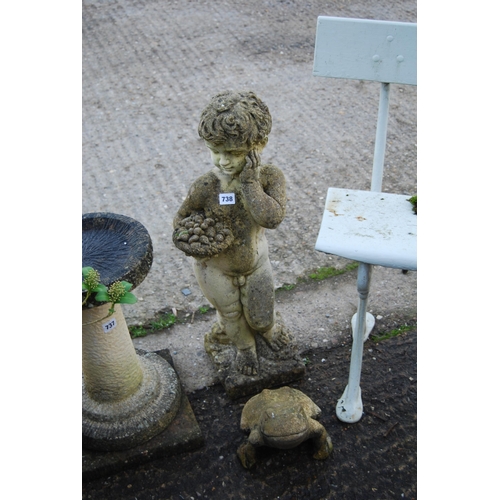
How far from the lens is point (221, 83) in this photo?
6582mm

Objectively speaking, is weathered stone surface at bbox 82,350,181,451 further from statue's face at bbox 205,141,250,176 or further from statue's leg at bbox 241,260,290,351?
statue's face at bbox 205,141,250,176

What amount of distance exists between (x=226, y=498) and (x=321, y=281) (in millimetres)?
1810

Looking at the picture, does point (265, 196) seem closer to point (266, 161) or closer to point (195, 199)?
point (195, 199)

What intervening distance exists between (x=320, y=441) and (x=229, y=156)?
1.46m

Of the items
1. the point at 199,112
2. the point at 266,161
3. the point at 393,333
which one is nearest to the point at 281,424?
the point at 393,333

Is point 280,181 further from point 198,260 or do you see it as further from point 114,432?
point 114,432

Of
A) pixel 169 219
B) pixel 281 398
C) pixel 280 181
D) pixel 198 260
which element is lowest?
pixel 169 219

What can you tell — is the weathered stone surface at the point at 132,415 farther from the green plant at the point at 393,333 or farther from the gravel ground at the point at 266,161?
the green plant at the point at 393,333

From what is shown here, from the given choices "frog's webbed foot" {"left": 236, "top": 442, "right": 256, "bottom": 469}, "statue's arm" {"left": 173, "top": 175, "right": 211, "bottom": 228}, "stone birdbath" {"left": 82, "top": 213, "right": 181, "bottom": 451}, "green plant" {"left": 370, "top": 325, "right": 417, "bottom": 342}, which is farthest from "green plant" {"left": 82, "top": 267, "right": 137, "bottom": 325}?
"green plant" {"left": 370, "top": 325, "right": 417, "bottom": 342}

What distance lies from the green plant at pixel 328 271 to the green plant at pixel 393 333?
641 millimetres

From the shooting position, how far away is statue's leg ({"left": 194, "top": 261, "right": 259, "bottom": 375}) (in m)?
3.15

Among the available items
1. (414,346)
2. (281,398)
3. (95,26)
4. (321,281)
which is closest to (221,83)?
(95,26)

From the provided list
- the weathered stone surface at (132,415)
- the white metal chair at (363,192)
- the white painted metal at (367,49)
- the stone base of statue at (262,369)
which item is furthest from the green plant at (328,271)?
the white painted metal at (367,49)

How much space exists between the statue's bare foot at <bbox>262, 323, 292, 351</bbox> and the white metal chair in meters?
0.44
